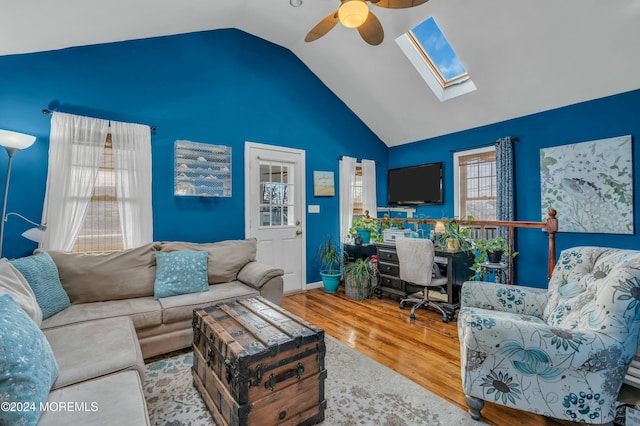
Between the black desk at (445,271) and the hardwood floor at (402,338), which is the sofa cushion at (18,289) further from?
the black desk at (445,271)

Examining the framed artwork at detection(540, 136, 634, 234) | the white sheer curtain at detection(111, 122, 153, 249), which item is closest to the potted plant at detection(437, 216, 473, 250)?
the framed artwork at detection(540, 136, 634, 234)

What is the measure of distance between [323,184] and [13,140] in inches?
133

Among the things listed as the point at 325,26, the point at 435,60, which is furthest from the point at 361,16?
the point at 435,60

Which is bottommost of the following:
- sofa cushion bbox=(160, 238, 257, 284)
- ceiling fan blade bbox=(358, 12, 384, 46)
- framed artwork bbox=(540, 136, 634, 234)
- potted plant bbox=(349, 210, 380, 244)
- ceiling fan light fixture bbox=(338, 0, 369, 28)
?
sofa cushion bbox=(160, 238, 257, 284)

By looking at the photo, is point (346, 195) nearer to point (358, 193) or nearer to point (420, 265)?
point (358, 193)

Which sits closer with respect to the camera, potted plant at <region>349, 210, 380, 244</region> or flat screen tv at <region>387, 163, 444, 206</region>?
potted plant at <region>349, 210, 380, 244</region>

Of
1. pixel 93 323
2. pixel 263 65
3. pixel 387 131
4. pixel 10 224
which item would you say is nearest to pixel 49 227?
pixel 10 224

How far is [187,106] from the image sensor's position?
3408mm

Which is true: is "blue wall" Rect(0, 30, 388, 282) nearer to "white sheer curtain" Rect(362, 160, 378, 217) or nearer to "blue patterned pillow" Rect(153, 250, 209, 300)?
"white sheer curtain" Rect(362, 160, 378, 217)

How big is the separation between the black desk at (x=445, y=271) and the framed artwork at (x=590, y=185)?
131cm

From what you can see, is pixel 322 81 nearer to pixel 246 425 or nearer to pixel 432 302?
pixel 432 302

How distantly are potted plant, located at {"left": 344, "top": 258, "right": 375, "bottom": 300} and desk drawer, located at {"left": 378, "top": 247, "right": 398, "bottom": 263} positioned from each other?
21cm

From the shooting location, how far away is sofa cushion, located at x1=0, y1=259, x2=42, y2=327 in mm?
1593

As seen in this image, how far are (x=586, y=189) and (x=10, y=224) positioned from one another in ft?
19.5
